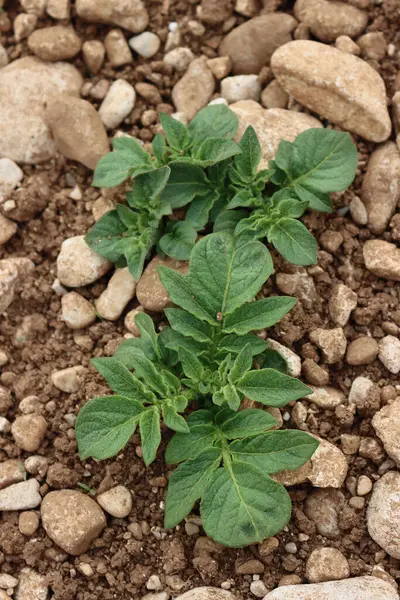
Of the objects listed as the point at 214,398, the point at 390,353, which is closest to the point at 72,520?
the point at 214,398

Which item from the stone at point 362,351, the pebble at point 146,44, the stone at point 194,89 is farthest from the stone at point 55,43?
the stone at point 362,351

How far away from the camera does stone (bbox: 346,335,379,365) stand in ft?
10.6

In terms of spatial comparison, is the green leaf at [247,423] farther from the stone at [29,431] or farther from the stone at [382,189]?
the stone at [382,189]

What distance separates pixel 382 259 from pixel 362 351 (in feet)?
1.50

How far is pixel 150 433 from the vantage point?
113 inches

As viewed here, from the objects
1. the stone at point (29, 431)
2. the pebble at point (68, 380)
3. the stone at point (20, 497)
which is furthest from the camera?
the pebble at point (68, 380)

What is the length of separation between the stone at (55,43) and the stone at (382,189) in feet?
5.74

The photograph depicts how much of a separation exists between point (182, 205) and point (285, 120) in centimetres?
70

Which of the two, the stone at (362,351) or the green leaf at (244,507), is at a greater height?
the stone at (362,351)

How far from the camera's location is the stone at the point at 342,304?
3.34 metres

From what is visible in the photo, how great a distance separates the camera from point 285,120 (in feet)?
11.9

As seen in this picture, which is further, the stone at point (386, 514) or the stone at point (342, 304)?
the stone at point (342, 304)

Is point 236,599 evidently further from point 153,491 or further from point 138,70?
point 138,70

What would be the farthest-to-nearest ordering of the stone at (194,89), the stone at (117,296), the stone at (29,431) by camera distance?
1. the stone at (194,89)
2. the stone at (117,296)
3. the stone at (29,431)
